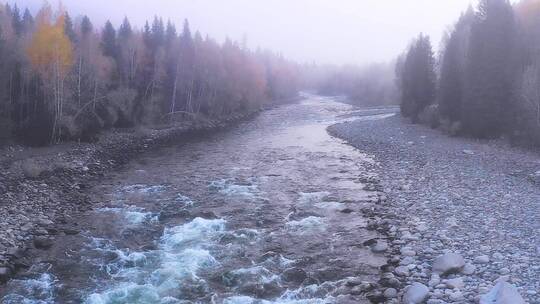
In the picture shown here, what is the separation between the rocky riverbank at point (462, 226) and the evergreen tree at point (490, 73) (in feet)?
22.5

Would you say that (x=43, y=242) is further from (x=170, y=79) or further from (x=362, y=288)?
(x=170, y=79)

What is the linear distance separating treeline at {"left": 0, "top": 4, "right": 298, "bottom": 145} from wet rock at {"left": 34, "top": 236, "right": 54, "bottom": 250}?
69.0 feet

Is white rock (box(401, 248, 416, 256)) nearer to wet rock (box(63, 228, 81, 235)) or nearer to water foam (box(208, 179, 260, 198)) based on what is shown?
water foam (box(208, 179, 260, 198))

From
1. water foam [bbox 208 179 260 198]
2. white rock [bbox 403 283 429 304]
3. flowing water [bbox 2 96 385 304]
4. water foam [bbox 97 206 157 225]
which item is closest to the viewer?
white rock [bbox 403 283 429 304]

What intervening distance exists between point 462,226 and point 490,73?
2912 centimetres

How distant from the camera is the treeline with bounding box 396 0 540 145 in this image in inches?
1444

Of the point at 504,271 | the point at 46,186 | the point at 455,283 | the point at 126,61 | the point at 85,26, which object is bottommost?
the point at 455,283

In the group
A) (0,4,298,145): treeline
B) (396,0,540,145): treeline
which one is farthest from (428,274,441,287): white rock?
(0,4,298,145): treeline

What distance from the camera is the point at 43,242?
18375mm

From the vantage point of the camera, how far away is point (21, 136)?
38.3m

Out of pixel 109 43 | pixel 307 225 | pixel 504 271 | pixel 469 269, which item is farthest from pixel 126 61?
pixel 504 271

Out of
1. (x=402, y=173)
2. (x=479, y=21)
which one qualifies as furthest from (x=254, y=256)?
(x=479, y=21)

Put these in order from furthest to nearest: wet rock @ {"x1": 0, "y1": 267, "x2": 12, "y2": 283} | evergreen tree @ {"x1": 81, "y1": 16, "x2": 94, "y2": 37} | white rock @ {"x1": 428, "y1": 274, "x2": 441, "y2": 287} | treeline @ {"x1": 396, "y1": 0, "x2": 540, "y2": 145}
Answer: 1. evergreen tree @ {"x1": 81, "y1": 16, "x2": 94, "y2": 37}
2. treeline @ {"x1": 396, "y1": 0, "x2": 540, "y2": 145}
3. wet rock @ {"x1": 0, "y1": 267, "x2": 12, "y2": 283}
4. white rock @ {"x1": 428, "y1": 274, "x2": 441, "y2": 287}

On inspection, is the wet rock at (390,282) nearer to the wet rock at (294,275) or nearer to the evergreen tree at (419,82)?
the wet rock at (294,275)
